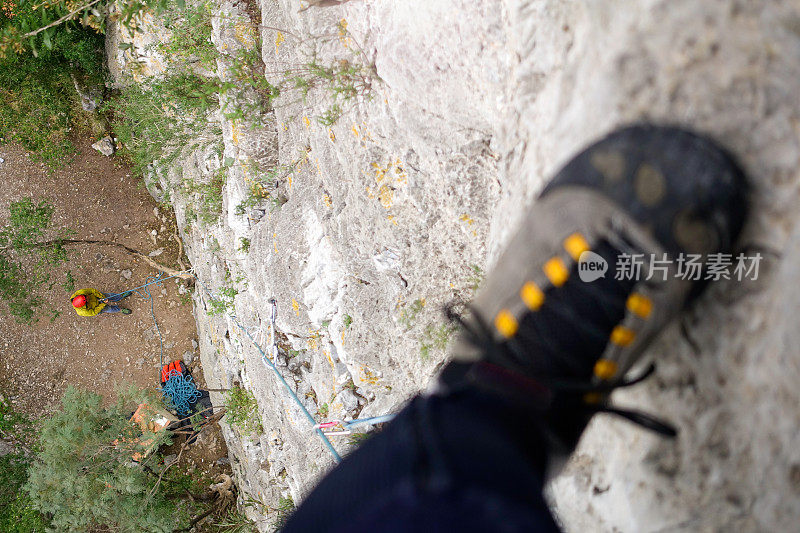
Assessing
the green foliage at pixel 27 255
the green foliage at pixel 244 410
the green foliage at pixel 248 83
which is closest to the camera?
the green foliage at pixel 248 83

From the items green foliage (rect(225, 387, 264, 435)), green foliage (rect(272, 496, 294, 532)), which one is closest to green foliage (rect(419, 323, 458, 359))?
green foliage (rect(272, 496, 294, 532))

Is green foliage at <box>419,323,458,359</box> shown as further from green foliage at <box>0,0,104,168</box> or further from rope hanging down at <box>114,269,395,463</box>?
green foliage at <box>0,0,104,168</box>

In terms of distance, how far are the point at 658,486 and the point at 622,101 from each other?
113cm

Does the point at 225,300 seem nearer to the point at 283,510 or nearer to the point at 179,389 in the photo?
the point at 283,510

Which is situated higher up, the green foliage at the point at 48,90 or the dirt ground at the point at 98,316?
the green foliage at the point at 48,90

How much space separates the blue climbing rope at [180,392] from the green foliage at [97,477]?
61cm

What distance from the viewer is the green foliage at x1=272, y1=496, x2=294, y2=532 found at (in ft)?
13.4

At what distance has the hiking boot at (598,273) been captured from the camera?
1.33 meters

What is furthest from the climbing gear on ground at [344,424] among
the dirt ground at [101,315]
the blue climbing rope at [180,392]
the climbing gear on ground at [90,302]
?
the climbing gear on ground at [90,302]

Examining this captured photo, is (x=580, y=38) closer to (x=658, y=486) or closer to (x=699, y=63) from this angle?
(x=699, y=63)

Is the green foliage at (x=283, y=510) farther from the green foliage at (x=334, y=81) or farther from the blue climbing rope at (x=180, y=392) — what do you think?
the green foliage at (x=334, y=81)

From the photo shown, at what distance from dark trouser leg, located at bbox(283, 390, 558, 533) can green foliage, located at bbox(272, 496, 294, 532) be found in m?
3.17

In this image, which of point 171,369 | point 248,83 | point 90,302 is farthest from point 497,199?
point 90,302

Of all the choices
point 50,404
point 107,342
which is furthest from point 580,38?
point 50,404
